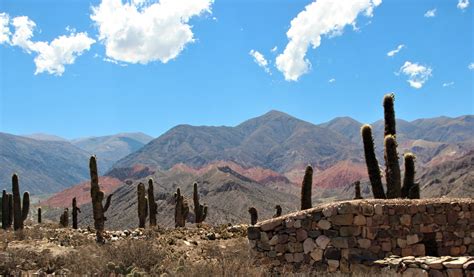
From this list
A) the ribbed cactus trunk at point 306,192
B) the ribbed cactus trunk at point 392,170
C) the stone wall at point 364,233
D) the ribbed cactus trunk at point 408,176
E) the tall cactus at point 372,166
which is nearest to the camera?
the stone wall at point 364,233

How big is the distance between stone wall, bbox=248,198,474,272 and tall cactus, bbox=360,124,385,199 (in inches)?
151

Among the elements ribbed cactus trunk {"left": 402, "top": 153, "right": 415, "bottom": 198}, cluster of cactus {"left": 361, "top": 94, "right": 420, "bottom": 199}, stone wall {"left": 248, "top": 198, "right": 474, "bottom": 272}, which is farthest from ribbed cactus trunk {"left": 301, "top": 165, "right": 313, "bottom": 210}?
stone wall {"left": 248, "top": 198, "right": 474, "bottom": 272}

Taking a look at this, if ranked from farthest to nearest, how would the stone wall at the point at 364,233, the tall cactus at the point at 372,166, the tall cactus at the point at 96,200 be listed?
the tall cactus at the point at 96,200, the tall cactus at the point at 372,166, the stone wall at the point at 364,233

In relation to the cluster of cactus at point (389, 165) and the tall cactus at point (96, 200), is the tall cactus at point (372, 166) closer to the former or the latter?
the cluster of cactus at point (389, 165)

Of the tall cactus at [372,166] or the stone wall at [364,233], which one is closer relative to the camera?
the stone wall at [364,233]

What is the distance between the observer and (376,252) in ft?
40.6

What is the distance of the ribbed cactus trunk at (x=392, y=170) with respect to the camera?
17.8 meters

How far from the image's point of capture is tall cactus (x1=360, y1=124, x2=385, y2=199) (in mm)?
18172

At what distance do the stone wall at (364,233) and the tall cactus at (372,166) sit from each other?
3.84 m

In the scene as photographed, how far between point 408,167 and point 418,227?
712cm

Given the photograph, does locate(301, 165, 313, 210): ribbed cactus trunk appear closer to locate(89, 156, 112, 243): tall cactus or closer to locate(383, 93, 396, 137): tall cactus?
locate(383, 93, 396, 137): tall cactus

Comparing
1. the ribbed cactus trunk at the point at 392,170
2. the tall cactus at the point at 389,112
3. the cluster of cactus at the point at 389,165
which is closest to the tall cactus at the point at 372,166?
the cluster of cactus at the point at 389,165

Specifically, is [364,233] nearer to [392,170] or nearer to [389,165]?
[392,170]

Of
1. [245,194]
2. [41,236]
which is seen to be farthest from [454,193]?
[41,236]
